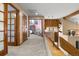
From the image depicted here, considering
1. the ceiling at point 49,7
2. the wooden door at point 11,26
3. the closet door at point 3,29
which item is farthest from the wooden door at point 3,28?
the wooden door at point 11,26

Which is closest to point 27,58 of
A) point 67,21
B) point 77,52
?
point 77,52

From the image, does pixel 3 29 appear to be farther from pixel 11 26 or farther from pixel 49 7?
pixel 49 7

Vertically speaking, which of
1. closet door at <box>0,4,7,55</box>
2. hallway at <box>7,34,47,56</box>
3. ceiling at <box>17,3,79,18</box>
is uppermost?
ceiling at <box>17,3,79,18</box>

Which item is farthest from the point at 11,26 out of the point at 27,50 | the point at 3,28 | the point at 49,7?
the point at 3,28

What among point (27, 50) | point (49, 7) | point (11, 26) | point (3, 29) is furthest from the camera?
point (49, 7)

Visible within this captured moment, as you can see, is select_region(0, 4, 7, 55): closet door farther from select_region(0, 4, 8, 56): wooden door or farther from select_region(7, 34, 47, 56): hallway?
select_region(7, 34, 47, 56): hallway

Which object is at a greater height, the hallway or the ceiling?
the ceiling

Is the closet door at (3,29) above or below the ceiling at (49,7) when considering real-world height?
below

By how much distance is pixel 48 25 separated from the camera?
21.6 metres

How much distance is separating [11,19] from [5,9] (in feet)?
9.50

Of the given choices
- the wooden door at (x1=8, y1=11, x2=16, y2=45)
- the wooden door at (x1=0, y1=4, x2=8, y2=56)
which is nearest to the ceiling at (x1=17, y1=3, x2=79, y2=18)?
the wooden door at (x1=8, y1=11, x2=16, y2=45)

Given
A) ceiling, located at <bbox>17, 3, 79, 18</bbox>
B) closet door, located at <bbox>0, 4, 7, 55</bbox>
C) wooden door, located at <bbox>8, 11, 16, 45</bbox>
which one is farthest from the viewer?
wooden door, located at <bbox>8, 11, 16, 45</bbox>

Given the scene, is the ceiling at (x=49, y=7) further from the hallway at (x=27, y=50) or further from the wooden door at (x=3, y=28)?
the wooden door at (x=3, y=28)

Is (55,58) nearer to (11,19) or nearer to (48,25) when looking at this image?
(11,19)
